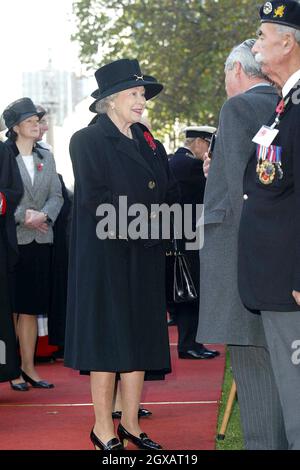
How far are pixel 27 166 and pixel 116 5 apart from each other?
41.7ft

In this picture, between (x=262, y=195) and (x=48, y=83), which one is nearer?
(x=262, y=195)

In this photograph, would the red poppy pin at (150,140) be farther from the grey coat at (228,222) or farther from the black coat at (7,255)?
the black coat at (7,255)

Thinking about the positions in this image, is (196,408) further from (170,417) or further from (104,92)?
(104,92)

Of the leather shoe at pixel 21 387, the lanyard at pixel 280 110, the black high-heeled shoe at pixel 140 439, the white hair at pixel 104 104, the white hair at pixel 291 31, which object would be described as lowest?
the leather shoe at pixel 21 387

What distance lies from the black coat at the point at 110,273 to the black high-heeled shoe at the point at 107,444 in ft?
1.34

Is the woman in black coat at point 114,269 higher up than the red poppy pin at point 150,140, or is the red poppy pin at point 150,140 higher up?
the red poppy pin at point 150,140

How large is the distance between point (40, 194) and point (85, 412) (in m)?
2.08

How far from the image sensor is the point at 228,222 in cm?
545

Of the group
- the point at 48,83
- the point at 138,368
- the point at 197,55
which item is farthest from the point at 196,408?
the point at 48,83

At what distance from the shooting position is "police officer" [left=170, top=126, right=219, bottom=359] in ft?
32.8

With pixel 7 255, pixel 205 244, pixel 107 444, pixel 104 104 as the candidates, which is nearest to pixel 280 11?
pixel 205 244

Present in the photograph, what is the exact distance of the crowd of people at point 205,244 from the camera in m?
4.77

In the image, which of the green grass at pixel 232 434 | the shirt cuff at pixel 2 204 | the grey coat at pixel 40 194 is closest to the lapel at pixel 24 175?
the grey coat at pixel 40 194

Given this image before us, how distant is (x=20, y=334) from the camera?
8.92m
